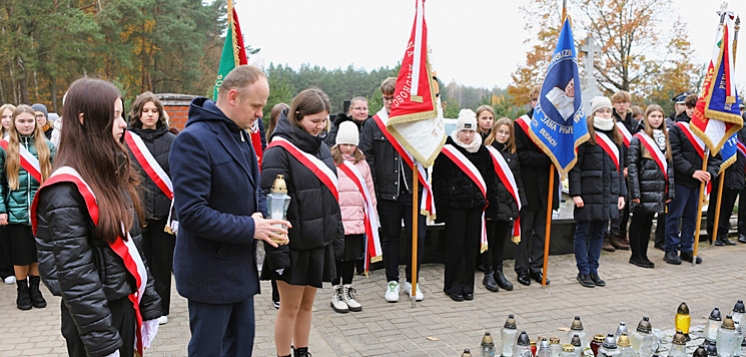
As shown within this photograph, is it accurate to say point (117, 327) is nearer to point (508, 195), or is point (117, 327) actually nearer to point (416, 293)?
point (416, 293)

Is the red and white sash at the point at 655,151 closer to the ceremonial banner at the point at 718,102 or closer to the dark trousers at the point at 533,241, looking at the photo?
the ceremonial banner at the point at 718,102

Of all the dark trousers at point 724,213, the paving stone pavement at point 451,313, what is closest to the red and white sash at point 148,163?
the paving stone pavement at point 451,313

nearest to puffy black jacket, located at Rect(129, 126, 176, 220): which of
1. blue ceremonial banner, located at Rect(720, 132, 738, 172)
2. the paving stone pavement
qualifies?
the paving stone pavement

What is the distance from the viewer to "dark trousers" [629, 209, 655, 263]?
7402mm

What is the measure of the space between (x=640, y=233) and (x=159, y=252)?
5786 millimetres

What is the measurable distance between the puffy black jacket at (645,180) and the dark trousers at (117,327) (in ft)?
20.5

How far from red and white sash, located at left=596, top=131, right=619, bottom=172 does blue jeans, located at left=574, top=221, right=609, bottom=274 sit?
0.76 metres

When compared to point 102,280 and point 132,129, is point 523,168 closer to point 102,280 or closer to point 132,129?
point 132,129

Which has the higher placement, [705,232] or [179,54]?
[179,54]

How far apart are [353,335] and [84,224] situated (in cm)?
309

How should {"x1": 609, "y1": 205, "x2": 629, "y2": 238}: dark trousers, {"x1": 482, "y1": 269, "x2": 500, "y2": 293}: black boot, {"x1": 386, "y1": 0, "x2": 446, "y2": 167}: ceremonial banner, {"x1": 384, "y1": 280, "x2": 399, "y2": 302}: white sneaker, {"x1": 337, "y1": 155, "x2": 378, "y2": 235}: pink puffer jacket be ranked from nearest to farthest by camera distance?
{"x1": 337, "y1": 155, "x2": 378, "y2": 235}: pink puffer jacket, {"x1": 386, "y1": 0, "x2": 446, "y2": 167}: ceremonial banner, {"x1": 384, "y1": 280, "x2": 399, "y2": 302}: white sneaker, {"x1": 482, "y1": 269, "x2": 500, "y2": 293}: black boot, {"x1": 609, "y1": 205, "x2": 629, "y2": 238}: dark trousers

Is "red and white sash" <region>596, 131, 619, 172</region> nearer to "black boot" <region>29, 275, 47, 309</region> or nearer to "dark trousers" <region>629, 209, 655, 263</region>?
"dark trousers" <region>629, 209, 655, 263</region>

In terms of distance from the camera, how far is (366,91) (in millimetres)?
45219

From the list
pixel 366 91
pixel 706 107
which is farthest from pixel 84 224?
pixel 366 91
